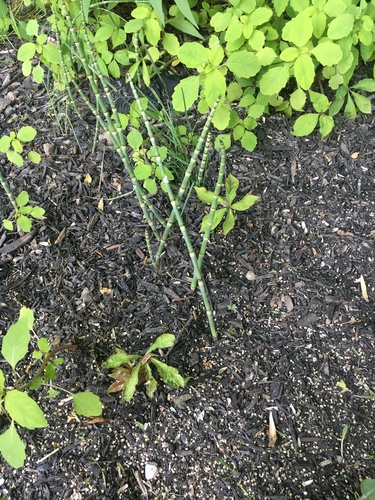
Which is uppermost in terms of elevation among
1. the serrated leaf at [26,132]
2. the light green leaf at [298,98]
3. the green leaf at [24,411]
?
the serrated leaf at [26,132]

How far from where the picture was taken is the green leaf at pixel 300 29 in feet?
4.60

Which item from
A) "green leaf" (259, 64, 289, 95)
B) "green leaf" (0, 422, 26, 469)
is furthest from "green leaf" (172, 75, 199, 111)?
"green leaf" (0, 422, 26, 469)

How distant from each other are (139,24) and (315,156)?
29.5 inches

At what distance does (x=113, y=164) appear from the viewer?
1.78 m

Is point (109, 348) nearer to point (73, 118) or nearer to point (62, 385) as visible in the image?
point (62, 385)

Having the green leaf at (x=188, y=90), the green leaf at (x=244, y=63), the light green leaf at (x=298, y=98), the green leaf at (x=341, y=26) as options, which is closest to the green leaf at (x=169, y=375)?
the green leaf at (x=188, y=90)

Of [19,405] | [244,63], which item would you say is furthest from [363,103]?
[19,405]

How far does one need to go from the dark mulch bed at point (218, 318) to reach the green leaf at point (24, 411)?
1.15 feet

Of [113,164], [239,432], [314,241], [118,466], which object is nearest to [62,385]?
[118,466]

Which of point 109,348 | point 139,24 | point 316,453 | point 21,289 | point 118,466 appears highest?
point 139,24

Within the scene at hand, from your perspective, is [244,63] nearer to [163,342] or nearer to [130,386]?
[163,342]

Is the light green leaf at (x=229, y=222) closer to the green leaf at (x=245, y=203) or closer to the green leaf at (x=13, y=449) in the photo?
the green leaf at (x=245, y=203)

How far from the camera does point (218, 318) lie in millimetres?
1513

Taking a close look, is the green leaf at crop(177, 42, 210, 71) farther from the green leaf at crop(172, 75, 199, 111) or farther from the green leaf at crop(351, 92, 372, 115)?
the green leaf at crop(351, 92, 372, 115)
